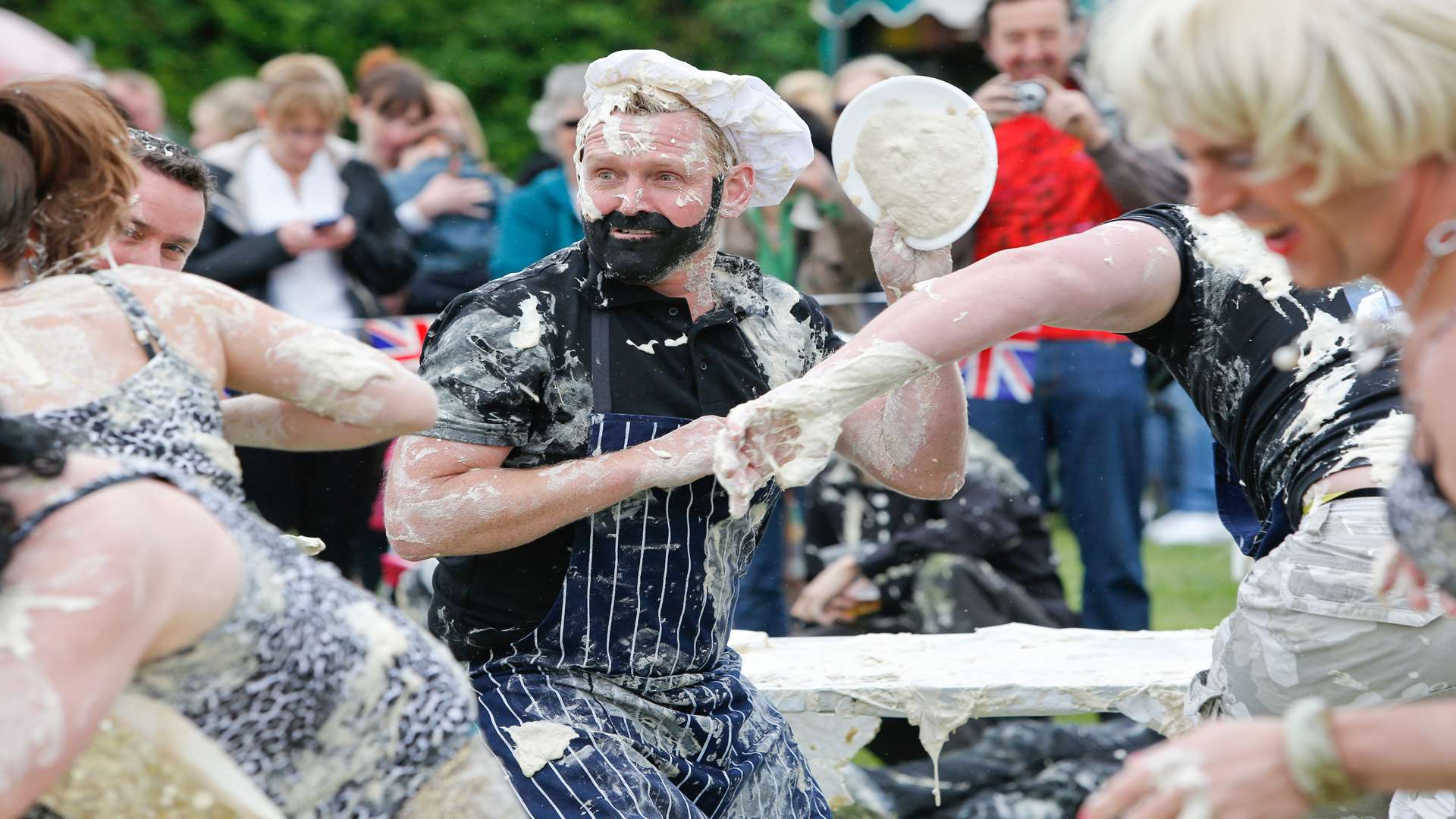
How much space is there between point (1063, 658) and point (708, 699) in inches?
53.0

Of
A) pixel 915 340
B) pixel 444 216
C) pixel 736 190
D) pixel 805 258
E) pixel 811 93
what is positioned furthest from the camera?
pixel 811 93

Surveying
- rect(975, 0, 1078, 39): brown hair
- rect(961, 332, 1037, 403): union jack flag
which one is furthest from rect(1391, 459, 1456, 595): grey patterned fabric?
rect(975, 0, 1078, 39): brown hair

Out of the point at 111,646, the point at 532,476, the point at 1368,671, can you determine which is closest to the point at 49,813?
the point at 111,646

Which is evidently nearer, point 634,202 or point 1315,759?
point 1315,759

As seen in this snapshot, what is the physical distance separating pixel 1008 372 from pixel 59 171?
384 centimetres

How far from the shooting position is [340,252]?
580cm

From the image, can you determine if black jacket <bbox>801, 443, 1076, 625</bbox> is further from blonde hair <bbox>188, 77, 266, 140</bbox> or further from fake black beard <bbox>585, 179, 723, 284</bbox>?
blonde hair <bbox>188, 77, 266, 140</bbox>

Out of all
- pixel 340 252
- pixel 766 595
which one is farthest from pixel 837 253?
pixel 340 252

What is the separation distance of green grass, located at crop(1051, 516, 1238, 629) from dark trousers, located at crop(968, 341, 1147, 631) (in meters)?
0.75

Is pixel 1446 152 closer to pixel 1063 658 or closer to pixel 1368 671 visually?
pixel 1368 671

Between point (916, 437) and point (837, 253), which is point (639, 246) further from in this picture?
point (837, 253)

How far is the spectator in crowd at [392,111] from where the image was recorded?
6.88 meters

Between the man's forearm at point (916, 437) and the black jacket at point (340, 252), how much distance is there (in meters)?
3.16

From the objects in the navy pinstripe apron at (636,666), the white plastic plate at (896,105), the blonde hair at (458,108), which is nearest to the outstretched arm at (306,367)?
the navy pinstripe apron at (636,666)
